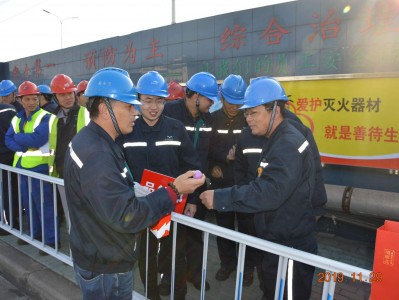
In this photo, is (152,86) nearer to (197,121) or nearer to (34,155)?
(197,121)

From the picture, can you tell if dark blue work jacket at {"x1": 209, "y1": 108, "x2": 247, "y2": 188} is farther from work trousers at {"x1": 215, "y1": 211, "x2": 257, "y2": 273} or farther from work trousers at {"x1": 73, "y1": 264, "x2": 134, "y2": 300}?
work trousers at {"x1": 73, "y1": 264, "x2": 134, "y2": 300}

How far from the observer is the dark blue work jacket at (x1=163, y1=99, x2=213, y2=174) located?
11.9ft

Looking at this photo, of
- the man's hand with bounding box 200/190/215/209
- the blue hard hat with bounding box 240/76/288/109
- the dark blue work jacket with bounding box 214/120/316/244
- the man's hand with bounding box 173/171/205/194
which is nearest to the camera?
the man's hand with bounding box 173/171/205/194

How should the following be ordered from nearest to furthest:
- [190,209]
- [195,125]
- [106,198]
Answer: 1. [106,198]
2. [190,209]
3. [195,125]

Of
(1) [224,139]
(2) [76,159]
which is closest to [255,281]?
(1) [224,139]

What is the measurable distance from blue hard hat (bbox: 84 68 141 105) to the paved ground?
222cm

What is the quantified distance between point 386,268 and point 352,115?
3.85 meters

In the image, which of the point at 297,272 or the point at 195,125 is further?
the point at 195,125

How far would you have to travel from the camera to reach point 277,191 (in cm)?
207

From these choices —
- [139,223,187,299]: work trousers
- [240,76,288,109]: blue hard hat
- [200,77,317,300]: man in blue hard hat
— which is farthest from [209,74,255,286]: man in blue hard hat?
[240,76,288,109]: blue hard hat

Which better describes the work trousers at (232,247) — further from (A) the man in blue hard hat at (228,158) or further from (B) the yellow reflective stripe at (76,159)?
(B) the yellow reflective stripe at (76,159)

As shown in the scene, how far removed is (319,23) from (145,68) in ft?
15.6

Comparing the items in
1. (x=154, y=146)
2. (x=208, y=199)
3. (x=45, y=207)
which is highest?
(x=154, y=146)

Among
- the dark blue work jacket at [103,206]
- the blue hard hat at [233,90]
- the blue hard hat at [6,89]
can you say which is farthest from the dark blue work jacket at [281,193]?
the blue hard hat at [6,89]
